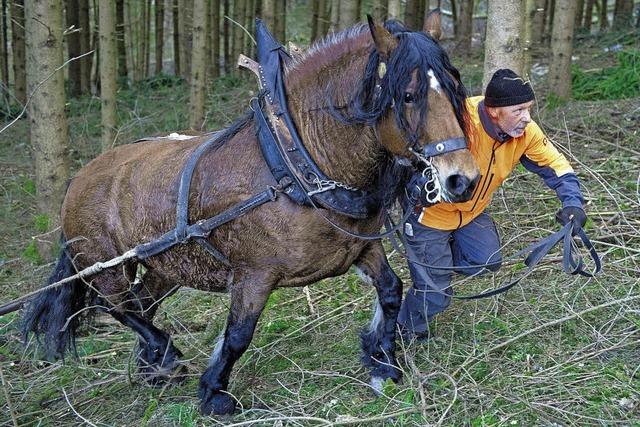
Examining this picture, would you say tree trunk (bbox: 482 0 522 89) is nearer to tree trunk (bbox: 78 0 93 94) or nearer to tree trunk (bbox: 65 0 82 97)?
tree trunk (bbox: 65 0 82 97)

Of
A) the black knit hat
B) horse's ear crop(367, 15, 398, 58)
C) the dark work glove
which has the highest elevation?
horse's ear crop(367, 15, 398, 58)

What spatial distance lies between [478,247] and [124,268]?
227 cm

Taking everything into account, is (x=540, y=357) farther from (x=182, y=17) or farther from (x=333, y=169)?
(x=182, y=17)

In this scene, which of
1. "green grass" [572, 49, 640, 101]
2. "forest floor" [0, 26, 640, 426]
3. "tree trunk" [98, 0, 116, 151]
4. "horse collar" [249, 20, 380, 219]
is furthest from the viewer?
"green grass" [572, 49, 640, 101]

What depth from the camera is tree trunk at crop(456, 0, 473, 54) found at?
620 inches

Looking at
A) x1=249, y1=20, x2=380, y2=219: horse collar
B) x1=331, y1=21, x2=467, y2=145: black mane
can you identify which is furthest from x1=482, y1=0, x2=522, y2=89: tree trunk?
x1=331, y1=21, x2=467, y2=145: black mane

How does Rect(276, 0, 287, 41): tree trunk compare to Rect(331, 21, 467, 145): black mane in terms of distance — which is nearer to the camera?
Rect(331, 21, 467, 145): black mane

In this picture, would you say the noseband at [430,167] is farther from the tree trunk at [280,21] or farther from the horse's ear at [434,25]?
the tree trunk at [280,21]

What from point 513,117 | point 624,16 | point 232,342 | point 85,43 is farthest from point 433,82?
point 85,43

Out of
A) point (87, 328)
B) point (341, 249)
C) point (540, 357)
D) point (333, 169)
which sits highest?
point (333, 169)

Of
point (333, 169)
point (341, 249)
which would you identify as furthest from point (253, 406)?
point (333, 169)

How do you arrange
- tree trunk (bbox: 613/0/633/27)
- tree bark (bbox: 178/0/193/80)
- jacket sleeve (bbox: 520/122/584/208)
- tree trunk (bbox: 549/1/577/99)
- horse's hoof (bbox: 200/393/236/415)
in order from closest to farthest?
1. jacket sleeve (bbox: 520/122/584/208)
2. horse's hoof (bbox: 200/393/236/415)
3. tree trunk (bbox: 549/1/577/99)
4. tree trunk (bbox: 613/0/633/27)
5. tree bark (bbox: 178/0/193/80)

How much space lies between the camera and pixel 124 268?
5094mm

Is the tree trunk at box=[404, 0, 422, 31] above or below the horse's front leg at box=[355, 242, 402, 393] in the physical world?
above
